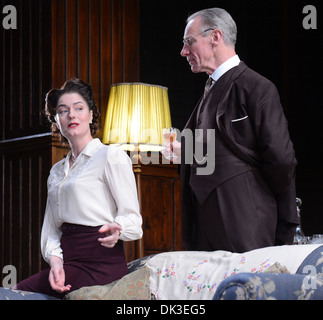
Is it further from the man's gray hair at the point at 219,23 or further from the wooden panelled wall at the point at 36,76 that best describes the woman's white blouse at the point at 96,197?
the wooden panelled wall at the point at 36,76

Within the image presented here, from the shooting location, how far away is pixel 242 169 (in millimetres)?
2426

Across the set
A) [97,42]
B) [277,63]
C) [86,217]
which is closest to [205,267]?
[86,217]

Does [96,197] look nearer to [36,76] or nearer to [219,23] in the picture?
[219,23]

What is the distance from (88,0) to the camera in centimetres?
462

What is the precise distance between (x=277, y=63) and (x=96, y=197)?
367 cm

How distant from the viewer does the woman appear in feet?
7.61

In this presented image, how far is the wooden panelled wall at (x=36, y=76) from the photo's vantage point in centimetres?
440

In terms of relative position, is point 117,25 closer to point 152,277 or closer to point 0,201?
point 0,201

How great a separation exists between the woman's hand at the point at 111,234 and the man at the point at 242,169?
442mm

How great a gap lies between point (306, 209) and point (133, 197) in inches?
136

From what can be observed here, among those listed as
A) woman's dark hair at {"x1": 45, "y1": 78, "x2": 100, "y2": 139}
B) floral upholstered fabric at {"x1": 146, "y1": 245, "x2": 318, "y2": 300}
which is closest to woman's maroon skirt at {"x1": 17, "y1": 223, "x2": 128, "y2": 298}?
floral upholstered fabric at {"x1": 146, "y1": 245, "x2": 318, "y2": 300}

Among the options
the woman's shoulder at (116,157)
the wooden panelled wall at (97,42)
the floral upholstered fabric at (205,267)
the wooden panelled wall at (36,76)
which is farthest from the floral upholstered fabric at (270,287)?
the wooden panelled wall at (97,42)
